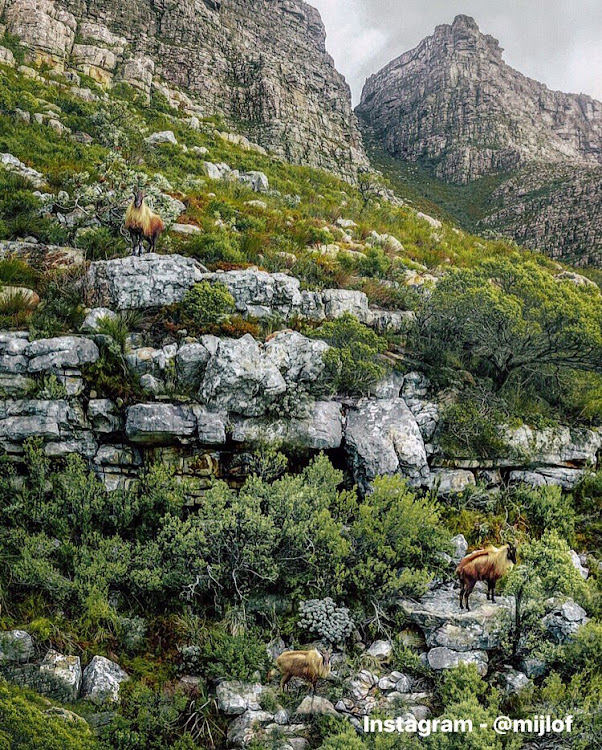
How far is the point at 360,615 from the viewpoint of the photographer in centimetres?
627

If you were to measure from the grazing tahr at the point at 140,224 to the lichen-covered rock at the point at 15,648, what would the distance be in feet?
24.0

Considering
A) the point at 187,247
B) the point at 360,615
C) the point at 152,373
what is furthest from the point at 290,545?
the point at 187,247

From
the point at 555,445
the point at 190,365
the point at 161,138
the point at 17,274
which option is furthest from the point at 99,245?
the point at 161,138

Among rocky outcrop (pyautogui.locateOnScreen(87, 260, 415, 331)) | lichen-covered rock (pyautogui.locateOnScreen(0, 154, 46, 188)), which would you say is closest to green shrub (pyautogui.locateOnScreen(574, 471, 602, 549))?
rocky outcrop (pyautogui.locateOnScreen(87, 260, 415, 331))

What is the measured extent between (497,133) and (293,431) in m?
54.6

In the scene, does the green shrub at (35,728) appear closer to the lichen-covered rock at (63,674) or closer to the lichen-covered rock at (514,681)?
the lichen-covered rock at (63,674)

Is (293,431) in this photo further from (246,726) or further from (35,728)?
(35,728)

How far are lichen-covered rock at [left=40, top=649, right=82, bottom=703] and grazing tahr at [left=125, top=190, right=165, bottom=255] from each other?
24.8ft

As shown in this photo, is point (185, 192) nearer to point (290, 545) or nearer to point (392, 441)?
point (392, 441)

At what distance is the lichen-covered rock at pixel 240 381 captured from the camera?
8000 millimetres

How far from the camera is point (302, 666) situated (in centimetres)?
532

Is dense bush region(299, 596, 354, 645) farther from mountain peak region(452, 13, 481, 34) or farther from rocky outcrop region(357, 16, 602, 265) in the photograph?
→ mountain peak region(452, 13, 481, 34)

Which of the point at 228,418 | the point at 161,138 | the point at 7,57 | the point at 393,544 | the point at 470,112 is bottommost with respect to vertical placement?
the point at 393,544

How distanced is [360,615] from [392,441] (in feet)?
9.80
